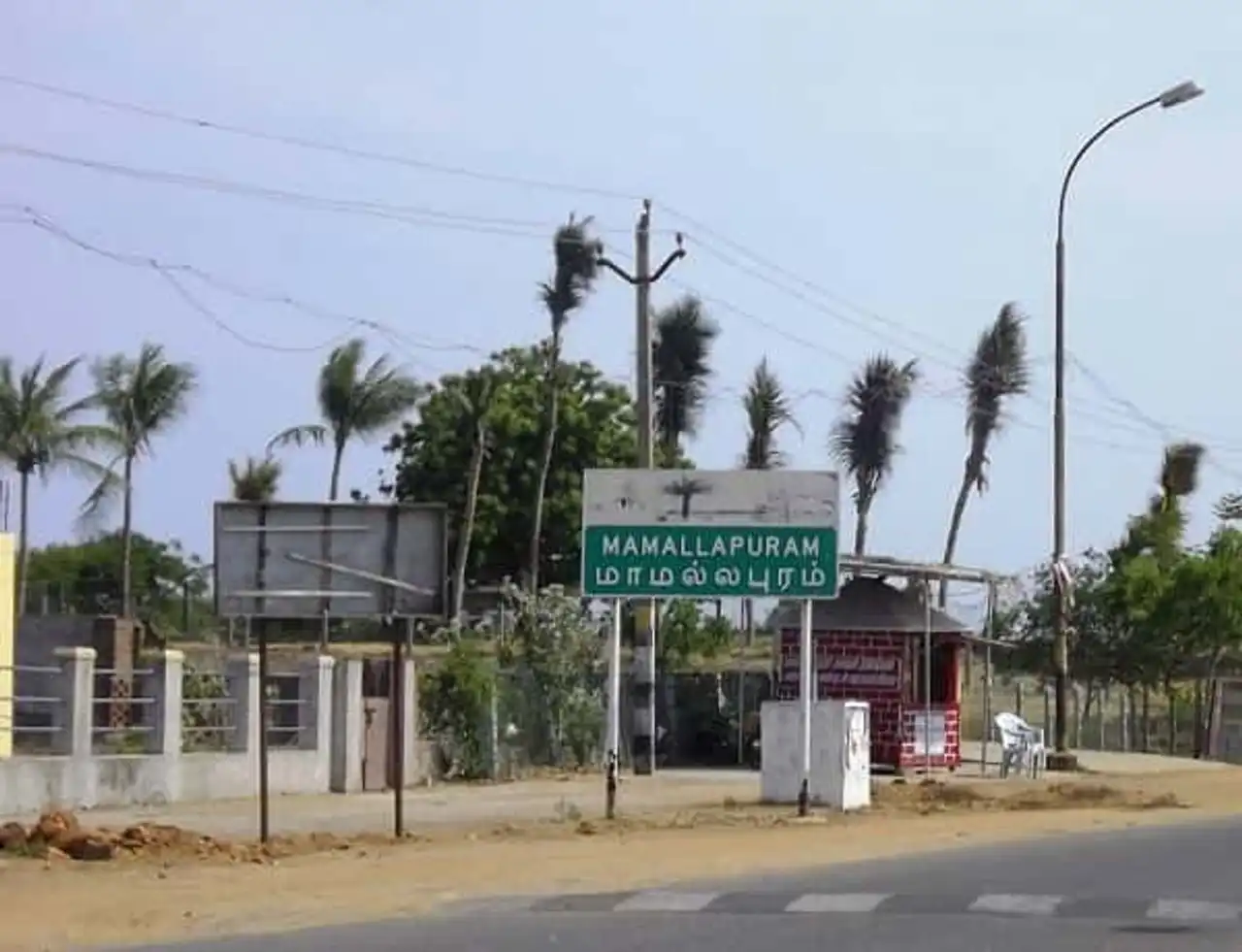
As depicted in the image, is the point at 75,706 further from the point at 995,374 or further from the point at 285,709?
the point at 995,374

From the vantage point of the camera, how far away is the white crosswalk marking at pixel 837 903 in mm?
17281

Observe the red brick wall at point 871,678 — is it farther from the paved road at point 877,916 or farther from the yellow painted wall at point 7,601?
the paved road at point 877,916

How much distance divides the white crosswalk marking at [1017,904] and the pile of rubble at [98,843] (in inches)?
295

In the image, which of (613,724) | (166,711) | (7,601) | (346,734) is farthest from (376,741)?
(613,724)

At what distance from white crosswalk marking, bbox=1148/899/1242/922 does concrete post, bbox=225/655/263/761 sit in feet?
50.9

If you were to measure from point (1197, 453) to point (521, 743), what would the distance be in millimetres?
31234

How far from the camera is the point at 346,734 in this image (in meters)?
32.5

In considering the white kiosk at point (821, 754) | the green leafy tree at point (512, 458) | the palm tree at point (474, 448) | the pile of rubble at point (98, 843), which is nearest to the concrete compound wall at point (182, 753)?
the pile of rubble at point (98, 843)

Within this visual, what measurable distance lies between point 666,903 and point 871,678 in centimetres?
1992

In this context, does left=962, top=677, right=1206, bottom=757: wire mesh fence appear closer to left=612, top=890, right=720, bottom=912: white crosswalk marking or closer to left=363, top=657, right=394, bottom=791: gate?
left=363, top=657, right=394, bottom=791: gate

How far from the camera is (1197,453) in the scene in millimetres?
62750

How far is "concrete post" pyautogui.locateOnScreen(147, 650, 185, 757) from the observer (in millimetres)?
29125

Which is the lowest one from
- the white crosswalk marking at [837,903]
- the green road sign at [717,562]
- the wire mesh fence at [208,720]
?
the white crosswalk marking at [837,903]

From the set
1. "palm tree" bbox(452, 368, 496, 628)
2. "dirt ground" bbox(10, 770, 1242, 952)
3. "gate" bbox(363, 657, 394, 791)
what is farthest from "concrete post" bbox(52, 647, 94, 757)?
"palm tree" bbox(452, 368, 496, 628)
